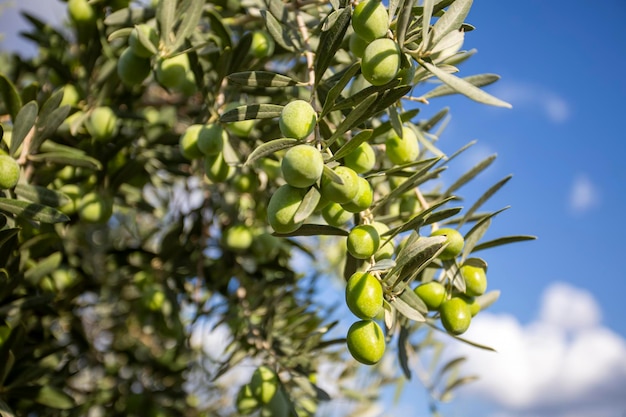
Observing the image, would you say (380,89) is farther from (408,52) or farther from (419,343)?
(419,343)

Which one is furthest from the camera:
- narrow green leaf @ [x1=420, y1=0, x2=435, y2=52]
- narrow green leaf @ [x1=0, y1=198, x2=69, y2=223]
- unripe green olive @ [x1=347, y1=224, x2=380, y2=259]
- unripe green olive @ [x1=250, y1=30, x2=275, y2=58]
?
unripe green olive @ [x1=250, y1=30, x2=275, y2=58]

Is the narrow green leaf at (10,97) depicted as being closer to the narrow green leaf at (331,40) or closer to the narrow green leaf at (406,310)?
the narrow green leaf at (331,40)

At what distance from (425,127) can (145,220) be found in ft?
7.73

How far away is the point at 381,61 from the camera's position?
3.26ft

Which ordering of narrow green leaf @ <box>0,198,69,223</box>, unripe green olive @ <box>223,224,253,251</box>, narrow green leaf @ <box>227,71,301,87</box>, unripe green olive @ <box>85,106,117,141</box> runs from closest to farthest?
narrow green leaf @ <box>227,71,301,87</box>, narrow green leaf @ <box>0,198,69,223</box>, unripe green olive @ <box>85,106,117,141</box>, unripe green olive @ <box>223,224,253,251</box>

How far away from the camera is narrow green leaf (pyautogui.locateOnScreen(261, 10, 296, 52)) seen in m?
1.30

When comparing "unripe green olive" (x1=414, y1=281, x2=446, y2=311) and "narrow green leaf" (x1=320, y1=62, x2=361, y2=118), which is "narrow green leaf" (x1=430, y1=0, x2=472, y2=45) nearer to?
"narrow green leaf" (x1=320, y1=62, x2=361, y2=118)

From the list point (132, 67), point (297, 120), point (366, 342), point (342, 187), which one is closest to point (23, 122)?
point (132, 67)

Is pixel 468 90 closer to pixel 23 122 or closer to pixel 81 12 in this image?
pixel 23 122

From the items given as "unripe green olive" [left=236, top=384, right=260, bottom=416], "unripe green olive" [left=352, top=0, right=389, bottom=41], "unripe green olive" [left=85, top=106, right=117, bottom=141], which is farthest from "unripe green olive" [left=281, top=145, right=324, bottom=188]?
"unripe green olive" [left=85, top=106, right=117, bottom=141]

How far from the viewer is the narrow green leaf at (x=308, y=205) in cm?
99

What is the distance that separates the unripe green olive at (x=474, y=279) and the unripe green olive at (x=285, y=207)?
0.43 meters

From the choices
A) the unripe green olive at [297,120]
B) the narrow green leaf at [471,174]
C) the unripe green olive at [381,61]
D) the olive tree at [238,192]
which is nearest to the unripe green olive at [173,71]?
the olive tree at [238,192]

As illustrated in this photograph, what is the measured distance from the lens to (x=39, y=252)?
63.8 inches
